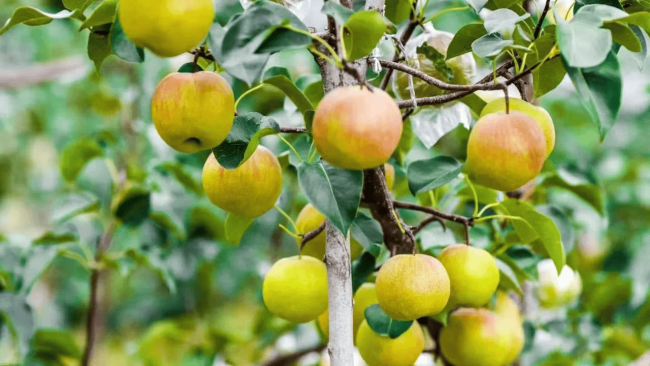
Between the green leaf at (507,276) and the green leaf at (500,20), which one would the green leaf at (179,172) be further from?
the green leaf at (500,20)

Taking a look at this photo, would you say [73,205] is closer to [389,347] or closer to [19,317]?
[19,317]

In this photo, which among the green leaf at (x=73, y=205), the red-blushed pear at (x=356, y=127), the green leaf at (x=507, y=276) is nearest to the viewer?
the red-blushed pear at (x=356, y=127)

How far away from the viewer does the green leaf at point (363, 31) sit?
0.42m

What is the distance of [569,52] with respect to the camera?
40 cm

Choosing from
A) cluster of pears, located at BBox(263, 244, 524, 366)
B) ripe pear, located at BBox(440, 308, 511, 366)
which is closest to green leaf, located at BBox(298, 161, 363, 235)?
cluster of pears, located at BBox(263, 244, 524, 366)

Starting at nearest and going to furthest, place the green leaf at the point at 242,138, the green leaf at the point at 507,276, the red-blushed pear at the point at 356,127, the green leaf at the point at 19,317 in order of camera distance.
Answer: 1. the red-blushed pear at the point at 356,127
2. the green leaf at the point at 242,138
3. the green leaf at the point at 507,276
4. the green leaf at the point at 19,317

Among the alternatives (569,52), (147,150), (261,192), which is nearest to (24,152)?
(147,150)

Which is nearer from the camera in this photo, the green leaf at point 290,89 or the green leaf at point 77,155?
the green leaf at point 290,89

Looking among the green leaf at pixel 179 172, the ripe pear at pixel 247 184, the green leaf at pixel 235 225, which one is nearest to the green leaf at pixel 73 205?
the green leaf at pixel 179 172

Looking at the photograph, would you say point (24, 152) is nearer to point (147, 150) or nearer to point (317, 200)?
point (147, 150)

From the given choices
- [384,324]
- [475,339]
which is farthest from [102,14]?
[475,339]

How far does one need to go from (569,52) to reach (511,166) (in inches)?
4.2

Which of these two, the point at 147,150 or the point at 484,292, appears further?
the point at 147,150

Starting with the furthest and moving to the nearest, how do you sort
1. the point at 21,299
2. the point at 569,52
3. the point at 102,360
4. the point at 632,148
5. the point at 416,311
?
the point at 102,360 → the point at 632,148 → the point at 21,299 → the point at 416,311 → the point at 569,52
